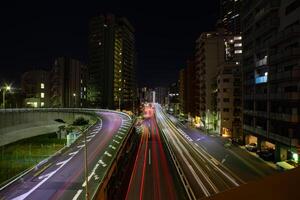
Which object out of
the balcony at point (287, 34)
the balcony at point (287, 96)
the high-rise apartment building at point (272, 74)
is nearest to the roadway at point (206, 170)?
the high-rise apartment building at point (272, 74)

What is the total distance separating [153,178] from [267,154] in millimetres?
20404

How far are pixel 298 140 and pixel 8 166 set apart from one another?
43.0 m

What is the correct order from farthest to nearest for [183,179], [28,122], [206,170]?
[28,122] → [206,170] → [183,179]

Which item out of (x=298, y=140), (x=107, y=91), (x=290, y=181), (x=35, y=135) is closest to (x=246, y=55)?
(x=298, y=140)

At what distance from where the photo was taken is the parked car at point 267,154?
4631cm

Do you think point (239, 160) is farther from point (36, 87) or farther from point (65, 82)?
point (36, 87)

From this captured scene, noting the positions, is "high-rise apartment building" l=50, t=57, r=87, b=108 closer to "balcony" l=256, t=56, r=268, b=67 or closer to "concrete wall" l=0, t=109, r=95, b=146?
"concrete wall" l=0, t=109, r=95, b=146

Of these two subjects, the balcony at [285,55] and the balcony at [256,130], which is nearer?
the balcony at [285,55]

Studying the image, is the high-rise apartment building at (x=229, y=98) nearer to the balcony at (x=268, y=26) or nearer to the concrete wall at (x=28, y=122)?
the balcony at (x=268, y=26)

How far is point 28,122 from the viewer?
274 ft

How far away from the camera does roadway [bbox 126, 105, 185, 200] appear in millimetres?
32844

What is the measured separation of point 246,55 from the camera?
2366 inches

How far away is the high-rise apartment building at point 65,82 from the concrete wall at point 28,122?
4187 cm

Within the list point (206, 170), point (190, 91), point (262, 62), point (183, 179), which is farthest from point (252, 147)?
point (190, 91)
